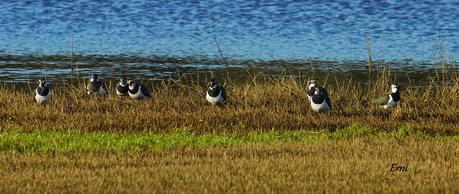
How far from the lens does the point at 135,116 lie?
1748 centimetres

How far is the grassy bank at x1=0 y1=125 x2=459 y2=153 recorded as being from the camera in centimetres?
1485

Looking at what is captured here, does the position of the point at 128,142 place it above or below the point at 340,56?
above

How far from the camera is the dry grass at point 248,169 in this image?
11.5m

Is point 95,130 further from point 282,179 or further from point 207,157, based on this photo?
point 282,179

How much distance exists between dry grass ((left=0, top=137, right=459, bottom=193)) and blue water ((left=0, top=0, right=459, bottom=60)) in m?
15.4

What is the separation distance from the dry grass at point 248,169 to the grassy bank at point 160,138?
52 cm

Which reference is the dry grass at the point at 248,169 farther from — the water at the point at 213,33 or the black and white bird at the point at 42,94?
the water at the point at 213,33

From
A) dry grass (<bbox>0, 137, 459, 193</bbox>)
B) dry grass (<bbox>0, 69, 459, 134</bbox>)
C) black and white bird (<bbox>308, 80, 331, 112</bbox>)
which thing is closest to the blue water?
dry grass (<bbox>0, 69, 459, 134</bbox>)

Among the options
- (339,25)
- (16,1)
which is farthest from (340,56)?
(16,1)

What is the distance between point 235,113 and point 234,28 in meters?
24.7

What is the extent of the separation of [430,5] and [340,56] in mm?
19491

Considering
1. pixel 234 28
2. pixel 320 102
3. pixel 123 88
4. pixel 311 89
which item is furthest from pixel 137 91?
pixel 234 28

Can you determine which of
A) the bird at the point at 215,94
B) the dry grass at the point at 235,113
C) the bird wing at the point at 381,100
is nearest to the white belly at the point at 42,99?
the dry grass at the point at 235,113

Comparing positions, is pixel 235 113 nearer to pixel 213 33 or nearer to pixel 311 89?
pixel 311 89
